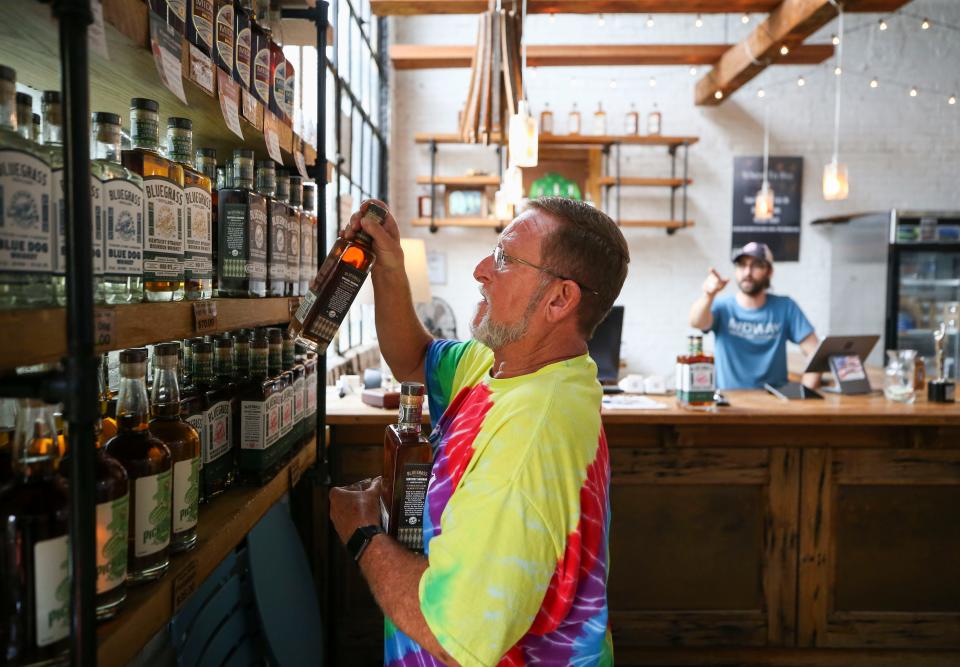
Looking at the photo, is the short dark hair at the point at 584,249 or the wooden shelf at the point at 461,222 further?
the wooden shelf at the point at 461,222

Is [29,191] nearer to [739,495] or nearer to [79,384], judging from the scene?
[79,384]

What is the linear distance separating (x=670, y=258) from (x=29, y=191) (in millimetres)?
6351

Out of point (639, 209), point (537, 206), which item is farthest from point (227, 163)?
point (639, 209)

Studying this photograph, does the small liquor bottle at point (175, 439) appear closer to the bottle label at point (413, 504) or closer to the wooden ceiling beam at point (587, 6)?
the bottle label at point (413, 504)

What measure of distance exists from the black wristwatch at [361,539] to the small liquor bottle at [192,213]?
48 cm

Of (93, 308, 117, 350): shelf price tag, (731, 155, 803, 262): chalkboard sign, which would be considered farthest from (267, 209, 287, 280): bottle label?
(731, 155, 803, 262): chalkboard sign

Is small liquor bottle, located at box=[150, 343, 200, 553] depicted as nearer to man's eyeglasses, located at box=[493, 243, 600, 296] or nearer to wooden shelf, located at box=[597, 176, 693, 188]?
man's eyeglasses, located at box=[493, 243, 600, 296]

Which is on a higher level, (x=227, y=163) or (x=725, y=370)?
(x=227, y=163)

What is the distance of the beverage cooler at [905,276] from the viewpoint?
562 cm

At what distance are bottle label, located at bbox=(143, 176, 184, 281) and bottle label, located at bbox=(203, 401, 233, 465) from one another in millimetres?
312

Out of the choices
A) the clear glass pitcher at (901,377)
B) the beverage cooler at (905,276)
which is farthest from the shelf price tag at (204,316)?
the beverage cooler at (905,276)

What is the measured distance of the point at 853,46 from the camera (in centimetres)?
655

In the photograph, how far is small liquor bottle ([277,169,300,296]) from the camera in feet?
4.86

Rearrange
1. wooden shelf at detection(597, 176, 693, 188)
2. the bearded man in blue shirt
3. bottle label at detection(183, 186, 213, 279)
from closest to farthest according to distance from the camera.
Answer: bottle label at detection(183, 186, 213, 279)
the bearded man in blue shirt
wooden shelf at detection(597, 176, 693, 188)
